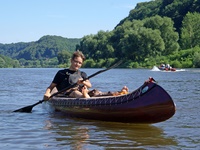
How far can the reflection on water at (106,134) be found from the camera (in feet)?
25.8

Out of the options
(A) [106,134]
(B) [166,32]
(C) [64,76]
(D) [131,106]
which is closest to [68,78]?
(C) [64,76]

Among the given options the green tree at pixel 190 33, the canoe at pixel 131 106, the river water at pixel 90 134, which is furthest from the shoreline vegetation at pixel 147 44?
the canoe at pixel 131 106

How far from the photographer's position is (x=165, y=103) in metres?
8.91

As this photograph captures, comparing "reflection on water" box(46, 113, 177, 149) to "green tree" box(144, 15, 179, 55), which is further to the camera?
"green tree" box(144, 15, 179, 55)

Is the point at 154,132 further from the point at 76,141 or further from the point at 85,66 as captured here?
the point at 85,66

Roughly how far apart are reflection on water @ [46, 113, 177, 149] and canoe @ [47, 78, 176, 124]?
0.70 ft

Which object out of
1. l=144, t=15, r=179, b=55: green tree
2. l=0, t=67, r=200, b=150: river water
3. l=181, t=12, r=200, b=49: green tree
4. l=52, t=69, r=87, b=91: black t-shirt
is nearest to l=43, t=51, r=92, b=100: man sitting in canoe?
l=52, t=69, r=87, b=91: black t-shirt

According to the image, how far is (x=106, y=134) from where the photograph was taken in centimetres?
887

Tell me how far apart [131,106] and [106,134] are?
3.17 ft

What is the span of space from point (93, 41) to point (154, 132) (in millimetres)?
84004

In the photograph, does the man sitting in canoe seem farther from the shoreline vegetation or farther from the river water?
the shoreline vegetation

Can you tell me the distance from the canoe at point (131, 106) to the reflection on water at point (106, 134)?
0.70ft

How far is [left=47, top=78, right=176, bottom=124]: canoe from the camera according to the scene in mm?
8938

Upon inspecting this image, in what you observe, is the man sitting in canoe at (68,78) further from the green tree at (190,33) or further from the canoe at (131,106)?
the green tree at (190,33)
